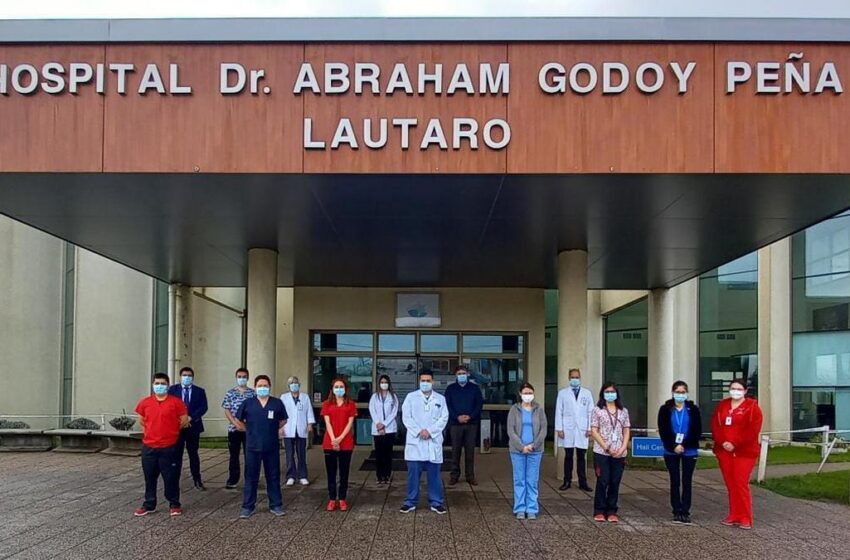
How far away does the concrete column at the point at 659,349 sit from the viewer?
17609mm

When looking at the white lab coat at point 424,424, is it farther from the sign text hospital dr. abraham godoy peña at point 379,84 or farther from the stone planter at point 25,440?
the stone planter at point 25,440

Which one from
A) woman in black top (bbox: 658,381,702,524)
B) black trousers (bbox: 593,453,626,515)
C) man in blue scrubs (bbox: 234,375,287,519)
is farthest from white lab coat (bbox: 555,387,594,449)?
man in blue scrubs (bbox: 234,375,287,519)

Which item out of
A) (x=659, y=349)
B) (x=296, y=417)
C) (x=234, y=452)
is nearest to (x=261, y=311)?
(x=296, y=417)

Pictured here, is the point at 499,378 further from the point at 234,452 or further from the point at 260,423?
the point at 260,423

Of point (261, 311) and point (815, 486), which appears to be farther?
point (261, 311)

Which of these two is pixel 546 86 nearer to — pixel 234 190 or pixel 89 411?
pixel 234 190

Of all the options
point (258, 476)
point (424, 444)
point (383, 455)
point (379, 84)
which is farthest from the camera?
point (383, 455)

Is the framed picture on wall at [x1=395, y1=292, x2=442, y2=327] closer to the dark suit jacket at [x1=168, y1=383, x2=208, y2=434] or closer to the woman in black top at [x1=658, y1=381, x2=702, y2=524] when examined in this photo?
the dark suit jacket at [x1=168, y1=383, x2=208, y2=434]

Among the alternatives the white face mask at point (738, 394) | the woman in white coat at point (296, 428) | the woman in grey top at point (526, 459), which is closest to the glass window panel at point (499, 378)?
the woman in white coat at point (296, 428)

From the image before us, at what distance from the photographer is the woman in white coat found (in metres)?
11.6

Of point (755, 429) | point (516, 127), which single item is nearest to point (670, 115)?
point (516, 127)

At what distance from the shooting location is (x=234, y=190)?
9016mm

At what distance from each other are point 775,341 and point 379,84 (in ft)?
55.4

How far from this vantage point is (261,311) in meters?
13.0
